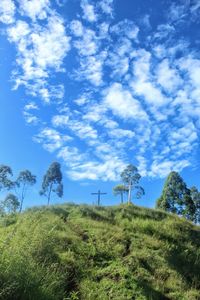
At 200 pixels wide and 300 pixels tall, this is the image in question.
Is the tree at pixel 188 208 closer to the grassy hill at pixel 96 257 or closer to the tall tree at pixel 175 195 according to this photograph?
the tall tree at pixel 175 195

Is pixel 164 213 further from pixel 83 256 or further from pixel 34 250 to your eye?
pixel 34 250

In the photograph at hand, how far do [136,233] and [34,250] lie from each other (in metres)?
6.45

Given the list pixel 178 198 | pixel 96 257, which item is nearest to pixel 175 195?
pixel 178 198

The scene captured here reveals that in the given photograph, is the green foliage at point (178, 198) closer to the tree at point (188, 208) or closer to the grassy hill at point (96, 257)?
the tree at point (188, 208)

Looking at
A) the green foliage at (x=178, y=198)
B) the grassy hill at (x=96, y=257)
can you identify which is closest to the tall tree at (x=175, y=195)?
the green foliage at (x=178, y=198)

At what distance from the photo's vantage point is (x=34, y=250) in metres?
9.06

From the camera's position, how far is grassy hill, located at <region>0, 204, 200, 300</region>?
7461mm

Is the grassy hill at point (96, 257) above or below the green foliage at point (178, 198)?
below

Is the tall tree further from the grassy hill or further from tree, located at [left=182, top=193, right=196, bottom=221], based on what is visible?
the grassy hill

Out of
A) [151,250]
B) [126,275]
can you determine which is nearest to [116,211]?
[151,250]

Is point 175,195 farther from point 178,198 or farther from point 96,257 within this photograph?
point 96,257

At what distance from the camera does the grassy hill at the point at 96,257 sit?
746cm

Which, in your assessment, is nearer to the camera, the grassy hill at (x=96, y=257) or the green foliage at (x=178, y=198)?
the grassy hill at (x=96, y=257)

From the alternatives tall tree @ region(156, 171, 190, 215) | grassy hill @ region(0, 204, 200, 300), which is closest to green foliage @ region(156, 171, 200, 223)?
tall tree @ region(156, 171, 190, 215)
